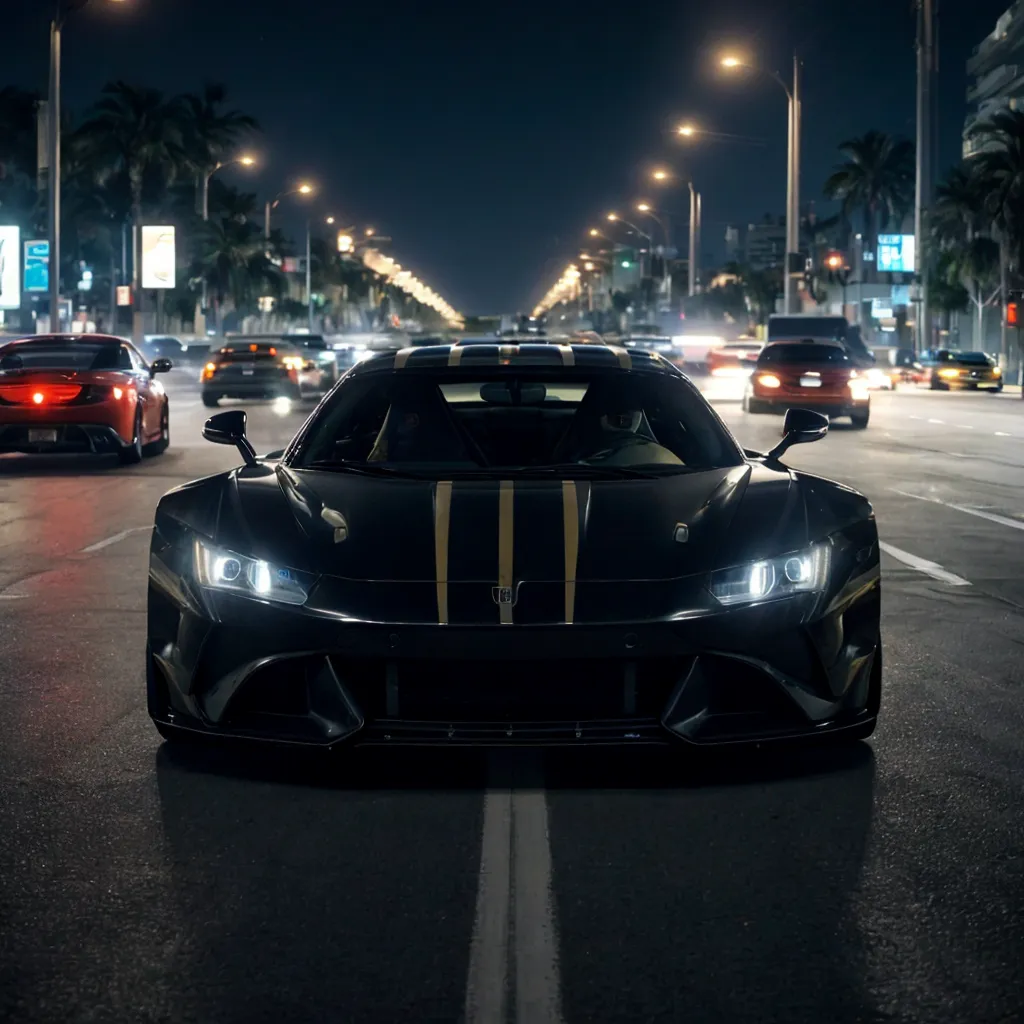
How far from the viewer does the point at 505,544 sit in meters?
5.75

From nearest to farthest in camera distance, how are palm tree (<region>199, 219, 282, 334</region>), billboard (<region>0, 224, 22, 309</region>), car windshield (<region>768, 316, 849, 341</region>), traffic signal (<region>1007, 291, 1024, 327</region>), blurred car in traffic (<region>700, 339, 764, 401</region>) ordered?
1. car windshield (<region>768, 316, 849, 341</region>)
2. blurred car in traffic (<region>700, 339, 764, 401</region>)
3. traffic signal (<region>1007, 291, 1024, 327</region>)
4. billboard (<region>0, 224, 22, 309</region>)
5. palm tree (<region>199, 219, 282, 334</region>)

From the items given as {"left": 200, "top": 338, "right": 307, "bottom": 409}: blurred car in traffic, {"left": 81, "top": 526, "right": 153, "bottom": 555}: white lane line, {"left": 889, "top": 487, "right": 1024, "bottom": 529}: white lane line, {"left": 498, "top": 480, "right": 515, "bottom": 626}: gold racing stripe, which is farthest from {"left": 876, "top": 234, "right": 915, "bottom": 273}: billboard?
{"left": 498, "top": 480, "right": 515, "bottom": 626}: gold racing stripe

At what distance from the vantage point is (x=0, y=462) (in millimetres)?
23172

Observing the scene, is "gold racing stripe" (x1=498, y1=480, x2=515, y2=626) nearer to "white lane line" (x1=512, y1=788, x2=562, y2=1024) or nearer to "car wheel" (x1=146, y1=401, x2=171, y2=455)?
"white lane line" (x1=512, y1=788, x2=562, y2=1024)

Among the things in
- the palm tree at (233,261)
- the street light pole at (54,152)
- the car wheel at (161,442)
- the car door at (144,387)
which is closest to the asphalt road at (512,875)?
the car door at (144,387)

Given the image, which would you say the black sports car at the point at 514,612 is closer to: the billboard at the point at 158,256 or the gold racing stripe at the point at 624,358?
the gold racing stripe at the point at 624,358

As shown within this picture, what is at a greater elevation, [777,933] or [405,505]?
[405,505]

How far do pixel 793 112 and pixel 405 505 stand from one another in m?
54.6

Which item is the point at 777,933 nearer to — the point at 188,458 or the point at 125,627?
the point at 125,627

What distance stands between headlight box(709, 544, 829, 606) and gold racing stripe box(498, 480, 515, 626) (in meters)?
0.62

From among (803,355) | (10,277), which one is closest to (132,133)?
(10,277)

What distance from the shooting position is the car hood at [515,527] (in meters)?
5.68

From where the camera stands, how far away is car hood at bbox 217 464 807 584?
5676mm

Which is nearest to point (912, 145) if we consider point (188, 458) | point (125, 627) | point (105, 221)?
point (105, 221)
